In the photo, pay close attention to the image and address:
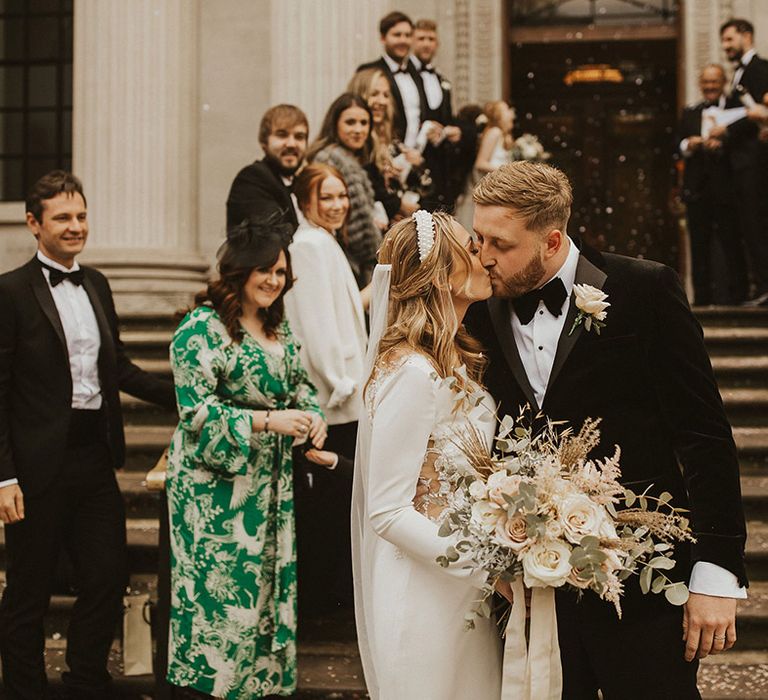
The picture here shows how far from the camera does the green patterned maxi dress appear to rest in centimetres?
453

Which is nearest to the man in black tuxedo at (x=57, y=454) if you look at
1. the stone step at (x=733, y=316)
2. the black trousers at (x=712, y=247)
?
the stone step at (x=733, y=316)

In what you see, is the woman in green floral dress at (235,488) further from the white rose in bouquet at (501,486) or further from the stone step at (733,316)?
the stone step at (733,316)

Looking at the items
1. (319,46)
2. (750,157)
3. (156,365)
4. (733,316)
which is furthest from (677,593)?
(319,46)

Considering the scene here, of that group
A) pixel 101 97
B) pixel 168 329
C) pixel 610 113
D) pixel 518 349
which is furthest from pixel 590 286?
pixel 610 113

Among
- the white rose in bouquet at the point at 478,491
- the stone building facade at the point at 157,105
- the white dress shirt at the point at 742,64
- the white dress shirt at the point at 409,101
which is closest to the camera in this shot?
the white rose in bouquet at the point at 478,491

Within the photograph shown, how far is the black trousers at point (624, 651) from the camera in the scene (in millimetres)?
2857

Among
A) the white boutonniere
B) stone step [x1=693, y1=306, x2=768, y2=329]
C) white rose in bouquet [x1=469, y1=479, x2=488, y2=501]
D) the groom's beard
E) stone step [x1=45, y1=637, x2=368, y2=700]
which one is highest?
the groom's beard

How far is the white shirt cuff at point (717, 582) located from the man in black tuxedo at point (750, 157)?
19.6ft

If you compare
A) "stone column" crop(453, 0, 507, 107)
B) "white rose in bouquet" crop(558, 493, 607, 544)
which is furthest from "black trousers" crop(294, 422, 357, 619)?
"stone column" crop(453, 0, 507, 107)

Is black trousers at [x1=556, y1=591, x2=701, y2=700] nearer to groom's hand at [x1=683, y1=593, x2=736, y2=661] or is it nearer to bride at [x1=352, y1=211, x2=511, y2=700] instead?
groom's hand at [x1=683, y1=593, x2=736, y2=661]

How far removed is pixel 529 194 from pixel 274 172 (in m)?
3.54

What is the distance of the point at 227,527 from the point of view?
458 centimetres

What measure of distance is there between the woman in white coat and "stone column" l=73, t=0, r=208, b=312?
3.89 m

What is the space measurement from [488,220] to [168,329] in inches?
239
